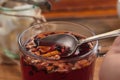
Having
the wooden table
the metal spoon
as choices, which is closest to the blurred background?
the wooden table

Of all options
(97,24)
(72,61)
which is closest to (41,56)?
(72,61)

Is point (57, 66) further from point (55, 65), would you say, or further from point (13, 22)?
point (13, 22)

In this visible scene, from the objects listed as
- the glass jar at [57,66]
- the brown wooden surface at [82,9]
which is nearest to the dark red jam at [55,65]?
the glass jar at [57,66]

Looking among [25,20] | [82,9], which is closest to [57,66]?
[25,20]

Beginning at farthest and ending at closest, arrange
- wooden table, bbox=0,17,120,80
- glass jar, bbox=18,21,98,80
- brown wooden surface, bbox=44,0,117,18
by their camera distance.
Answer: brown wooden surface, bbox=44,0,117,18 < wooden table, bbox=0,17,120,80 < glass jar, bbox=18,21,98,80

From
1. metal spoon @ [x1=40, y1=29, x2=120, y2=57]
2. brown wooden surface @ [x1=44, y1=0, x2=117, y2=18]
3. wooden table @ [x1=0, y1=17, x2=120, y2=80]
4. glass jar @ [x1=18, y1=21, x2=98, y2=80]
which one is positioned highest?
brown wooden surface @ [x1=44, y1=0, x2=117, y2=18]

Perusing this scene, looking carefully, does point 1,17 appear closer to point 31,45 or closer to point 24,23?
point 24,23

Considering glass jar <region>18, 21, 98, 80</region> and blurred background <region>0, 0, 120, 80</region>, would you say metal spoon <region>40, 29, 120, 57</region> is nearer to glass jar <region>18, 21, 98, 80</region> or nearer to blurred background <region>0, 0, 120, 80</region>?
glass jar <region>18, 21, 98, 80</region>
